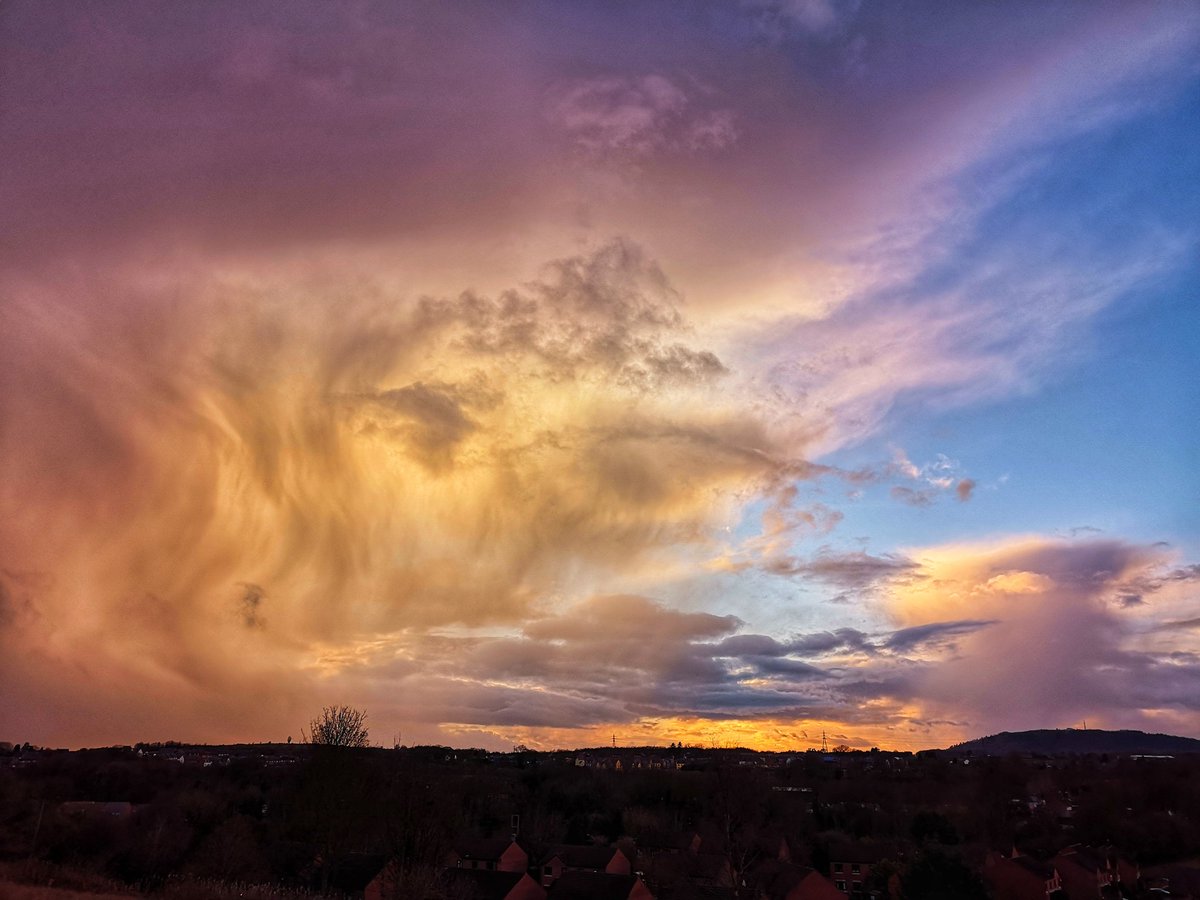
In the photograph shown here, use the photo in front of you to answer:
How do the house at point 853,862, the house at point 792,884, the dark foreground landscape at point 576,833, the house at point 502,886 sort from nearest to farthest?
the dark foreground landscape at point 576,833 → the house at point 502,886 → the house at point 792,884 → the house at point 853,862

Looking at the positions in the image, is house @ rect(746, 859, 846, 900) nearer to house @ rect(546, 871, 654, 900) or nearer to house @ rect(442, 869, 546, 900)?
house @ rect(546, 871, 654, 900)

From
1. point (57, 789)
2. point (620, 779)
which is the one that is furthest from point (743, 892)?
point (620, 779)

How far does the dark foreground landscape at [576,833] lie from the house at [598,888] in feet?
0.72

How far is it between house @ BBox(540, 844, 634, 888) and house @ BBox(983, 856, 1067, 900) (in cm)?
3684

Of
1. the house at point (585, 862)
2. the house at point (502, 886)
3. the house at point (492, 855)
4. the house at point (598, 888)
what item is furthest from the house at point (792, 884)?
the house at point (492, 855)

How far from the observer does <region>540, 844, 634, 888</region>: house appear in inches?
3425

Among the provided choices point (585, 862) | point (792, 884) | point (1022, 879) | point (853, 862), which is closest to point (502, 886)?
point (585, 862)

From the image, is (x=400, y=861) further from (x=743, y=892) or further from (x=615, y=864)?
(x=615, y=864)

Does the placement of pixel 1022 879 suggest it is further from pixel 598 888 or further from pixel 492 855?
pixel 492 855

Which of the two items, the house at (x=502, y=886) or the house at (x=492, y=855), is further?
the house at (x=492, y=855)

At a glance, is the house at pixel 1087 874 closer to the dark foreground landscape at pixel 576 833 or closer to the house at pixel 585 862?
the dark foreground landscape at pixel 576 833

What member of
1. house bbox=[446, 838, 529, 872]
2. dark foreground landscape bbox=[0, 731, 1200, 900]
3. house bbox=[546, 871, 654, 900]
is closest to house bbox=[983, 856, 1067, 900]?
dark foreground landscape bbox=[0, 731, 1200, 900]

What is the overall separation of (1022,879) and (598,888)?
131ft

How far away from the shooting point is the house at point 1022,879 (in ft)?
239
